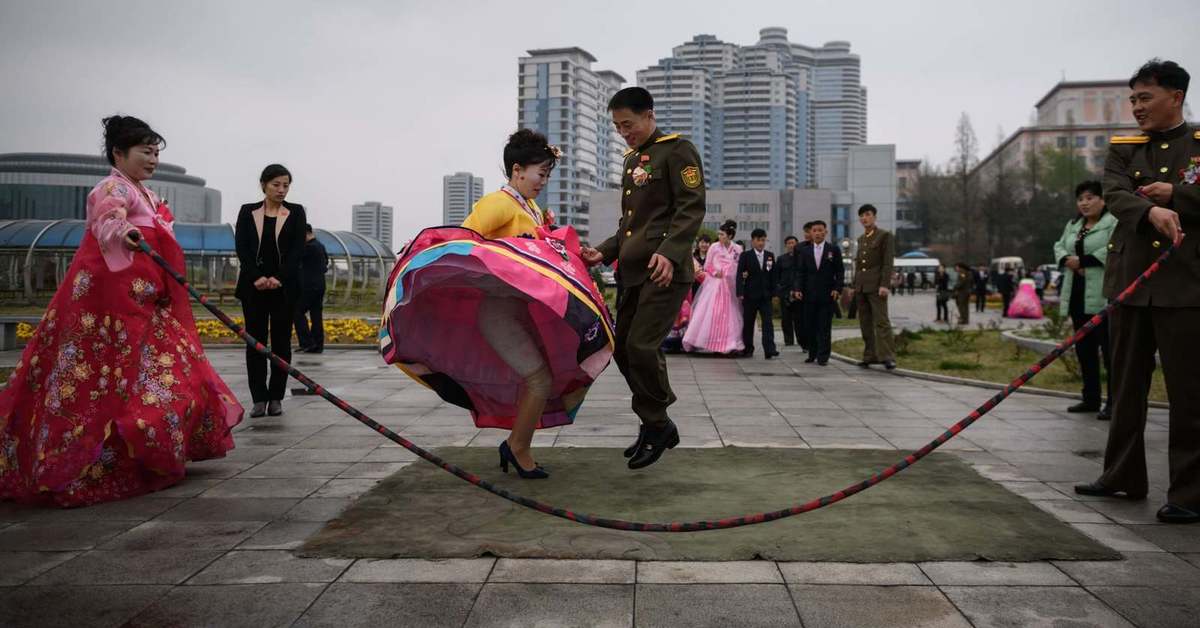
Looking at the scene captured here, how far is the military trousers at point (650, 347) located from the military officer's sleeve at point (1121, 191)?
2.17 metres

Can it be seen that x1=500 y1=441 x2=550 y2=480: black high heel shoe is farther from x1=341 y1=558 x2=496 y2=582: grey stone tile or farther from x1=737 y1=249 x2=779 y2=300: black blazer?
x1=737 y1=249 x2=779 y2=300: black blazer

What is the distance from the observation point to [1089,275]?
7.62 m

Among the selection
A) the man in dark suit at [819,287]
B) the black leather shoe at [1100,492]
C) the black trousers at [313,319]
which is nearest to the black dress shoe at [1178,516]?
the black leather shoe at [1100,492]

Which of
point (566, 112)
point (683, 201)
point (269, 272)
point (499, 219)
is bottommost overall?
point (269, 272)

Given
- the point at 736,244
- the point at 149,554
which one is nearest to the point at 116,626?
Answer: the point at 149,554

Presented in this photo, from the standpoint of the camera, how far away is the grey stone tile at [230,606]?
278 cm

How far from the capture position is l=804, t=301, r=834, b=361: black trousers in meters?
12.4

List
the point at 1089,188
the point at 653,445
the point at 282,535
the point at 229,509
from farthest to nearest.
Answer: the point at 1089,188, the point at 653,445, the point at 229,509, the point at 282,535

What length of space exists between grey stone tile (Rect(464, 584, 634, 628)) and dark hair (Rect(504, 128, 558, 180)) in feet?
8.02

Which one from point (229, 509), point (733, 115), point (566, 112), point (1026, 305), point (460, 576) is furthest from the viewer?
point (733, 115)

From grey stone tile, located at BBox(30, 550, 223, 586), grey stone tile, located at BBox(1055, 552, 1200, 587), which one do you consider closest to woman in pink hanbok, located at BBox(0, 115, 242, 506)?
grey stone tile, located at BBox(30, 550, 223, 586)

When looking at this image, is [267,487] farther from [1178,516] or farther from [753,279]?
[753,279]

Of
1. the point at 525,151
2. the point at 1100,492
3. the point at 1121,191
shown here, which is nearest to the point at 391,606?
the point at 525,151

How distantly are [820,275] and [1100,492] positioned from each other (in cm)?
835
